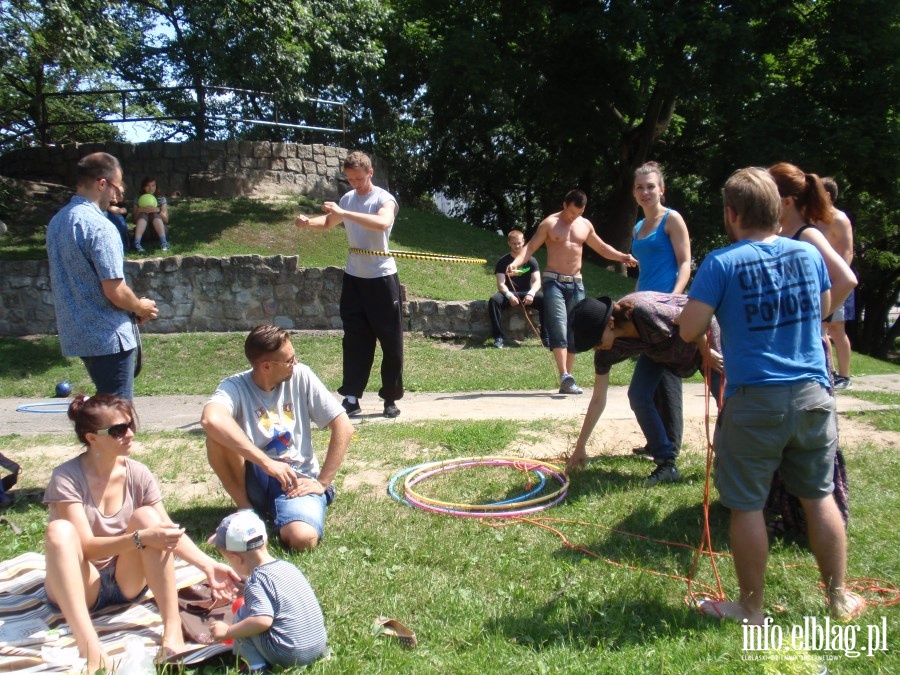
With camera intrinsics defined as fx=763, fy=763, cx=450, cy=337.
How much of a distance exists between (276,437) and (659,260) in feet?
9.57

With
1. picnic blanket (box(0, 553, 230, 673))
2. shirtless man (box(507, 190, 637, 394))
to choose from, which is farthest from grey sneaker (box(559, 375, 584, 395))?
picnic blanket (box(0, 553, 230, 673))

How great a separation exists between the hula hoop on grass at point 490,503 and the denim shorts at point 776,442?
5.13ft

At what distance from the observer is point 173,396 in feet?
28.3

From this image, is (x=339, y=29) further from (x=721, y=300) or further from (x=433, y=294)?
(x=721, y=300)

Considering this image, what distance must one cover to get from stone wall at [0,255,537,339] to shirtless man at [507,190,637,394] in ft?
10.3

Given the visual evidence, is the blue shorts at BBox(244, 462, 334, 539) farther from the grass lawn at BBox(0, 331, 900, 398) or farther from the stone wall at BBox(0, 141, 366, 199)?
the stone wall at BBox(0, 141, 366, 199)

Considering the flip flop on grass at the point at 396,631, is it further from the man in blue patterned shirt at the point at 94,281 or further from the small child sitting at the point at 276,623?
the man in blue patterned shirt at the point at 94,281

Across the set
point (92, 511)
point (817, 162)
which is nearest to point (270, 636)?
point (92, 511)

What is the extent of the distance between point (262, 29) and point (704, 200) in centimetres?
1430

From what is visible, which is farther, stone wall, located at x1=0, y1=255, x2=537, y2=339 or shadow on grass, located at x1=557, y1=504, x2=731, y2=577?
stone wall, located at x1=0, y1=255, x2=537, y2=339

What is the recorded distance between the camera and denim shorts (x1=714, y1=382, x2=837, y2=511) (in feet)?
10.0

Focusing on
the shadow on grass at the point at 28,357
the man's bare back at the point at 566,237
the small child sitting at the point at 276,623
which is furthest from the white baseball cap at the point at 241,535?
the shadow on grass at the point at 28,357

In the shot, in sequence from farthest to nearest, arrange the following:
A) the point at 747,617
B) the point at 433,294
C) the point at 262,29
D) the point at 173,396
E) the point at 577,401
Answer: the point at 262,29, the point at 433,294, the point at 173,396, the point at 577,401, the point at 747,617

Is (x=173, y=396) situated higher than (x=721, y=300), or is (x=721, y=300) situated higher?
(x=721, y=300)
